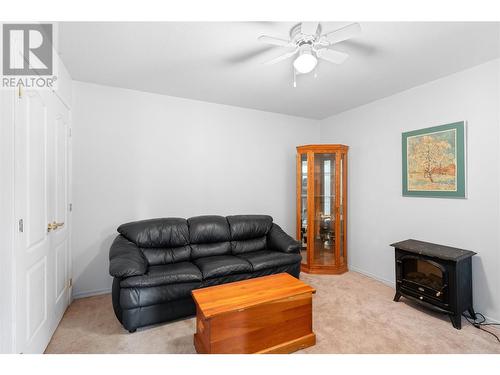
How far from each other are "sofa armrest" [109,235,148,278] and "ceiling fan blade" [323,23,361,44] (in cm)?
247

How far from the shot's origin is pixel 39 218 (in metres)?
1.86

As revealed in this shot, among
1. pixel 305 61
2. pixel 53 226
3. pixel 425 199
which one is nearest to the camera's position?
pixel 305 61

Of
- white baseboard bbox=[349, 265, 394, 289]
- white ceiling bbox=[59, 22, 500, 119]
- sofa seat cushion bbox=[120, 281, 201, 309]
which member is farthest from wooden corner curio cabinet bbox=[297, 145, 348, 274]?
sofa seat cushion bbox=[120, 281, 201, 309]

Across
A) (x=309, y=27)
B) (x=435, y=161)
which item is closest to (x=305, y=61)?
(x=309, y=27)

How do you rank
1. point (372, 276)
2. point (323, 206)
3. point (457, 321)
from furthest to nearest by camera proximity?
1. point (323, 206)
2. point (372, 276)
3. point (457, 321)

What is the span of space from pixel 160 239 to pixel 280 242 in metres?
1.54

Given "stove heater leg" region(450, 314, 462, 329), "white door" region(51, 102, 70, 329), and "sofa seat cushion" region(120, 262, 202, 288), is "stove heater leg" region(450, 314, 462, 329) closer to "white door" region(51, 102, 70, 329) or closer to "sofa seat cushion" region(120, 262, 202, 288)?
"sofa seat cushion" region(120, 262, 202, 288)

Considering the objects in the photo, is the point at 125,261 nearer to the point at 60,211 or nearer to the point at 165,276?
the point at 165,276

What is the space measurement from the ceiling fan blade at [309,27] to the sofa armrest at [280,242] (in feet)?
7.79

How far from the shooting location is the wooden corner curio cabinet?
3.70m

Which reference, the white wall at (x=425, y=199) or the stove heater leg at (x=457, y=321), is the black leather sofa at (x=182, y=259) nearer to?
the white wall at (x=425, y=199)
